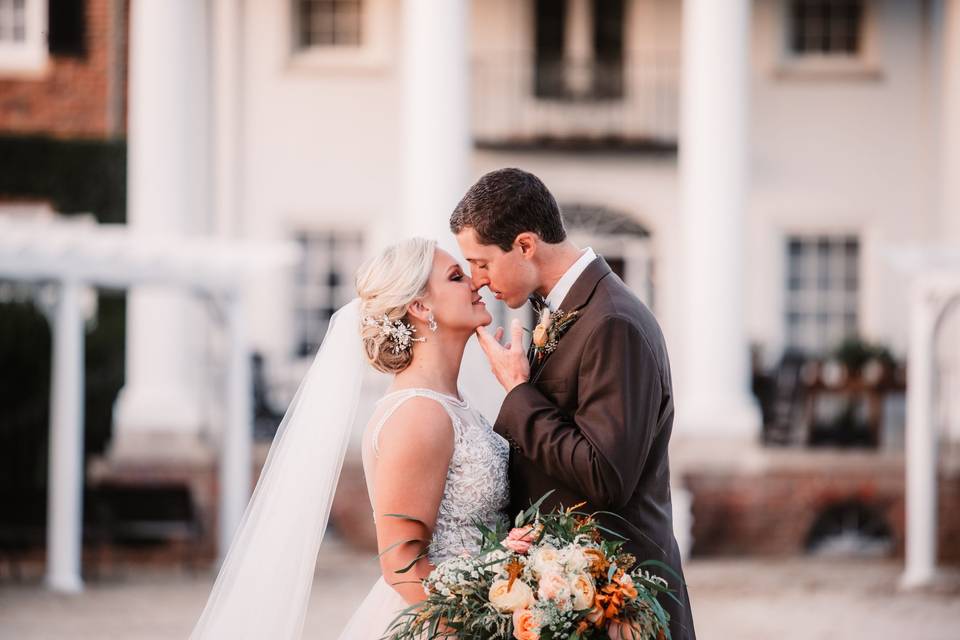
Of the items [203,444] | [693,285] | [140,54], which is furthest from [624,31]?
[203,444]

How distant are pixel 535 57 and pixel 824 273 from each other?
504 centimetres

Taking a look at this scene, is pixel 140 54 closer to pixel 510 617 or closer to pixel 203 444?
pixel 203 444

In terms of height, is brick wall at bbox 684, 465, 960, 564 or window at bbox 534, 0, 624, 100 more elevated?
window at bbox 534, 0, 624, 100

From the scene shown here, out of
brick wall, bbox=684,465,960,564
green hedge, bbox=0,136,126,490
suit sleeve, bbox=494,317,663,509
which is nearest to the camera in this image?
suit sleeve, bbox=494,317,663,509

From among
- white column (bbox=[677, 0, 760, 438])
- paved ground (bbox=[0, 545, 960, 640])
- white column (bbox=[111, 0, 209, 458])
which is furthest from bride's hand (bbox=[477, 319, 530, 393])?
white column (bbox=[111, 0, 209, 458])

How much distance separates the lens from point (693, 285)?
16.0m

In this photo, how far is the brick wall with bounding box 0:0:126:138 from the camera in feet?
64.3

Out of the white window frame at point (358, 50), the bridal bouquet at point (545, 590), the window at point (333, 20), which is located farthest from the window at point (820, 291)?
the bridal bouquet at point (545, 590)

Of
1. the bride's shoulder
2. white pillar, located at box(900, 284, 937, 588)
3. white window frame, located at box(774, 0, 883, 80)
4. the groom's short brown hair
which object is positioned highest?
white window frame, located at box(774, 0, 883, 80)

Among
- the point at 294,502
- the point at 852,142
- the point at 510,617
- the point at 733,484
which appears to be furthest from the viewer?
the point at 852,142

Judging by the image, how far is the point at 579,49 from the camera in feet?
62.3

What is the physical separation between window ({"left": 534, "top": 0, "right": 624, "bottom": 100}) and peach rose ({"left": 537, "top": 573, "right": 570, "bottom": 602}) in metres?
15.6

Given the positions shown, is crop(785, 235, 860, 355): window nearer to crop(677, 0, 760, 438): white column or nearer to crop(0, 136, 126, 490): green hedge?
crop(677, 0, 760, 438): white column

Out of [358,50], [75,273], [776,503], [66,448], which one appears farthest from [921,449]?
[358,50]
